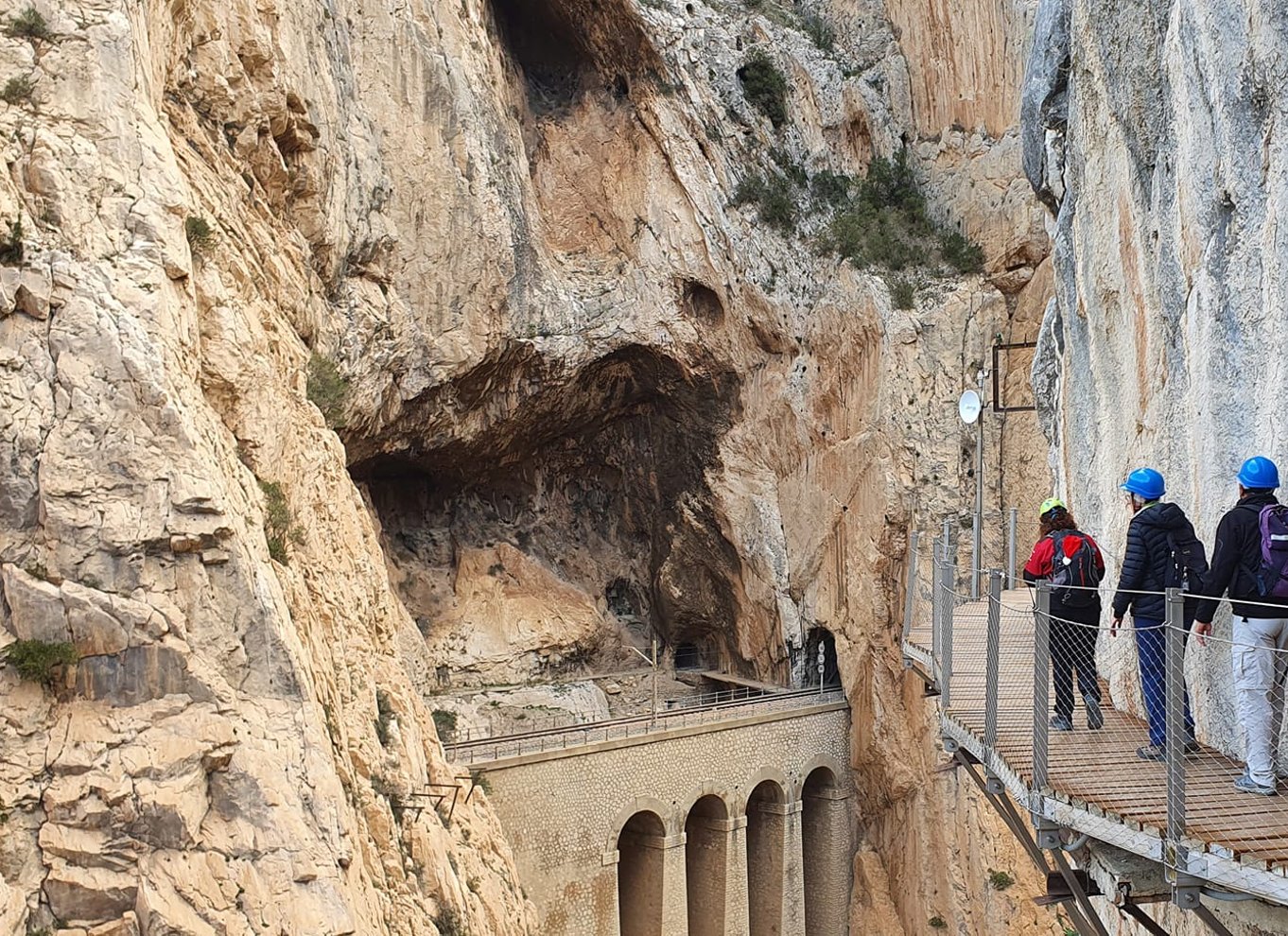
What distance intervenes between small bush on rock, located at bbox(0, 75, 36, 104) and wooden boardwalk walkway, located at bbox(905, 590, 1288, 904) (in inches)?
383

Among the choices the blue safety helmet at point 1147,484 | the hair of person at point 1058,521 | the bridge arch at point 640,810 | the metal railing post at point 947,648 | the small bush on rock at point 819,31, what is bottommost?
the bridge arch at point 640,810

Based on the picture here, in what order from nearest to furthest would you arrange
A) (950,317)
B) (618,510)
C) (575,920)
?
(575,920) → (950,317) → (618,510)

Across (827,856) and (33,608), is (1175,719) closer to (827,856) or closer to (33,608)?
(33,608)

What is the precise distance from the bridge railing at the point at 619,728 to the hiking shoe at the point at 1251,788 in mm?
15140

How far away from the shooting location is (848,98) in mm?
29359

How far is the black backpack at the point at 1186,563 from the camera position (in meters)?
5.76

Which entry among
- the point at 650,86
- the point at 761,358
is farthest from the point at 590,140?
the point at 761,358

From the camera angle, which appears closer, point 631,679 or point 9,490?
point 9,490

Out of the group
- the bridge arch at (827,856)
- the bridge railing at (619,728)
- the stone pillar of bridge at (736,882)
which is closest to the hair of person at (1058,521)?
the bridge railing at (619,728)

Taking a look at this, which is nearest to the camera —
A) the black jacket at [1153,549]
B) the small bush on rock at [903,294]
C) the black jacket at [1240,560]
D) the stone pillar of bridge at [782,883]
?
the black jacket at [1240,560]

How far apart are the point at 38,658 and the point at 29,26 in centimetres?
603

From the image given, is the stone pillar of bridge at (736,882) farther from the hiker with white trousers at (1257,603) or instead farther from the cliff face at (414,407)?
the hiker with white trousers at (1257,603)

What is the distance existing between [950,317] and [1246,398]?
68.2 feet

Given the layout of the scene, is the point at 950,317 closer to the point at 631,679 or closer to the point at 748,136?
the point at 748,136
